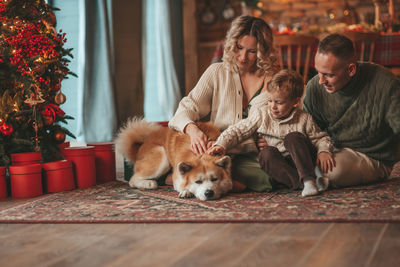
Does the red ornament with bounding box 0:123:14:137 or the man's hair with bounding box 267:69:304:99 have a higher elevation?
the man's hair with bounding box 267:69:304:99

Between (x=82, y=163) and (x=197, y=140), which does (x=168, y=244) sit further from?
(x=82, y=163)

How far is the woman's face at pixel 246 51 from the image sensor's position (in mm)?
2344

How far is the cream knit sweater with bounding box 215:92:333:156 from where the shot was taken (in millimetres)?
2197

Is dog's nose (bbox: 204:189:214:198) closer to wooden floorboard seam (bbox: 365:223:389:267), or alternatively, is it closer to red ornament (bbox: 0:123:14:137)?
wooden floorboard seam (bbox: 365:223:389:267)

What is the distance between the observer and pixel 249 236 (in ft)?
4.75

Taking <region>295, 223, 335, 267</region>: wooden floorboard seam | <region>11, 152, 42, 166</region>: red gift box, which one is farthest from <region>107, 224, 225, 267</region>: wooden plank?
<region>11, 152, 42, 166</region>: red gift box

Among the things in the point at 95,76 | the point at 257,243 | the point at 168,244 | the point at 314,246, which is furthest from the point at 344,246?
the point at 95,76

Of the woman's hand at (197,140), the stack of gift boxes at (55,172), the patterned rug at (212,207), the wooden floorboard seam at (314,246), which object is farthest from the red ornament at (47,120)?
the wooden floorboard seam at (314,246)

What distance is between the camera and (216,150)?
2.15 meters

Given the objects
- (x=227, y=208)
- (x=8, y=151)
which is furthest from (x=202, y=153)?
(x=8, y=151)

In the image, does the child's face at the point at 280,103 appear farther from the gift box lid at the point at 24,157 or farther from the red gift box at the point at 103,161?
the gift box lid at the point at 24,157

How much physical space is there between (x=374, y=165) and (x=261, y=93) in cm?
69

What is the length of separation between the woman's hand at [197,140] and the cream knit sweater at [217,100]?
0.39ft

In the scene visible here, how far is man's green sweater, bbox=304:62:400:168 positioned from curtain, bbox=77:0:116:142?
2.51 m
